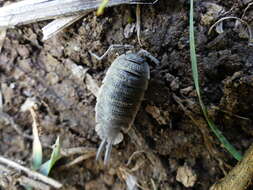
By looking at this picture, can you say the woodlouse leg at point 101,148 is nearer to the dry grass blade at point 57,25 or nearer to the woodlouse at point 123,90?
the woodlouse at point 123,90

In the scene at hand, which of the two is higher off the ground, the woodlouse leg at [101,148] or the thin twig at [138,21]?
the thin twig at [138,21]

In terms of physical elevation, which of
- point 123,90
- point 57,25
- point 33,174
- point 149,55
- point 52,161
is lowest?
point 33,174

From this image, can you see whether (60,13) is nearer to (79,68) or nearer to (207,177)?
(79,68)

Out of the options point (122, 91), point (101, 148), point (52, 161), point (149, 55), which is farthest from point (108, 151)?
point (149, 55)

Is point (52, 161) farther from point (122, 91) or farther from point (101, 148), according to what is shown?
point (122, 91)

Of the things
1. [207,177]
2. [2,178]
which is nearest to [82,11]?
[2,178]

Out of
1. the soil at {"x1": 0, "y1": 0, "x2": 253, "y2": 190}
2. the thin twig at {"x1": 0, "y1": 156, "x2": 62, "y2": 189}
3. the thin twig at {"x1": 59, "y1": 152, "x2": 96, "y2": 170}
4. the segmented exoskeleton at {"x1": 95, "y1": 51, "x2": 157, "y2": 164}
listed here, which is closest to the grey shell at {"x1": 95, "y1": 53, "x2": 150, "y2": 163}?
the segmented exoskeleton at {"x1": 95, "y1": 51, "x2": 157, "y2": 164}

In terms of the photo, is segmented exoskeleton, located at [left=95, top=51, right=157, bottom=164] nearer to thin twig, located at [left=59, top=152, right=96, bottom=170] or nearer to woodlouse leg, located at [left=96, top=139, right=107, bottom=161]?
woodlouse leg, located at [left=96, top=139, right=107, bottom=161]

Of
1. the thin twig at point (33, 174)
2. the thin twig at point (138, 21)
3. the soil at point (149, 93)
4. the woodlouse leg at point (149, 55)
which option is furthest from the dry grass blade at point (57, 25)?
the thin twig at point (33, 174)
